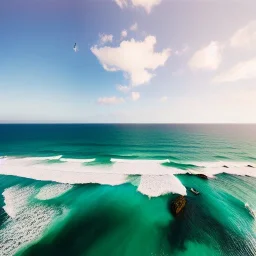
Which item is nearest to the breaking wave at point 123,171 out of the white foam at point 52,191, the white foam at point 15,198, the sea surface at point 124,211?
the white foam at point 52,191

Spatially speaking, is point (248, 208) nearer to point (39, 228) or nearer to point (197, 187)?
point (197, 187)

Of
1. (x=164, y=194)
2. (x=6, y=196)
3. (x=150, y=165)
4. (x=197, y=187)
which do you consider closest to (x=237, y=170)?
(x=197, y=187)

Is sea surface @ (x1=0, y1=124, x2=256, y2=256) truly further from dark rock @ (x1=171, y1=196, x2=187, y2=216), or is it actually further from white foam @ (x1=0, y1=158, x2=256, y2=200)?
dark rock @ (x1=171, y1=196, x2=187, y2=216)

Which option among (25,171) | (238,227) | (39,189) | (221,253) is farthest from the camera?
(25,171)

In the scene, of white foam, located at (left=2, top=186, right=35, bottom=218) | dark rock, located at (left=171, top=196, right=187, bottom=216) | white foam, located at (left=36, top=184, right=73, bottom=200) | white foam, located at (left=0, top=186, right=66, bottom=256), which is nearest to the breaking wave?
white foam, located at (left=36, top=184, right=73, bottom=200)

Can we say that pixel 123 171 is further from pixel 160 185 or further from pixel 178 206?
pixel 178 206

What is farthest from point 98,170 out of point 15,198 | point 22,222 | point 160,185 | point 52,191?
point 22,222

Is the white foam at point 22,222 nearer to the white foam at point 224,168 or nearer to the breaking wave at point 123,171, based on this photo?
the breaking wave at point 123,171

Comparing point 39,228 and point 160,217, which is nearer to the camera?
point 39,228
